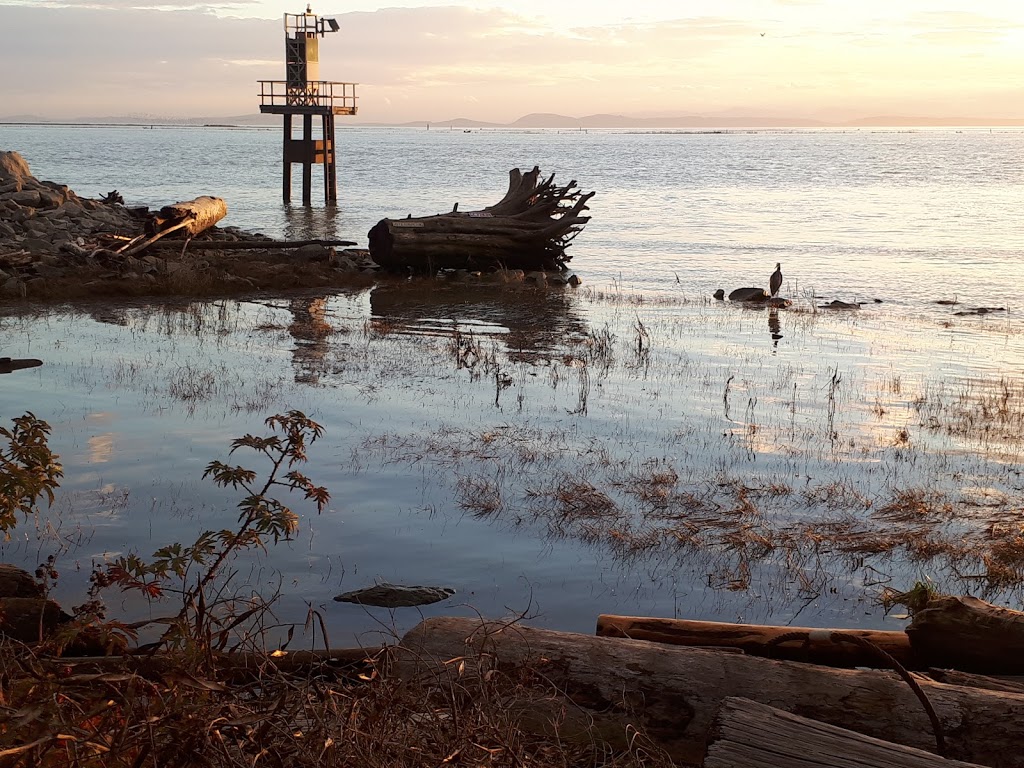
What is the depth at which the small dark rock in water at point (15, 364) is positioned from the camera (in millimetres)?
11227

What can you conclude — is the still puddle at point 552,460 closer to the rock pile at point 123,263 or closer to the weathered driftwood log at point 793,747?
the weathered driftwood log at point 793,747

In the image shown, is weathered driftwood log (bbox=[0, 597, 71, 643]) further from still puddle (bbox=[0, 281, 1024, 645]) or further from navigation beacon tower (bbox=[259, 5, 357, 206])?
navigation beacon tower (bbox=[259, 5, 357, 206])

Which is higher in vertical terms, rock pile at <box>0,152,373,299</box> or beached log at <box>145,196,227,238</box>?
beached log at <box>145,196,227,238</box>

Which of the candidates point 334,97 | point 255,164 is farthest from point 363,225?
point 255,164

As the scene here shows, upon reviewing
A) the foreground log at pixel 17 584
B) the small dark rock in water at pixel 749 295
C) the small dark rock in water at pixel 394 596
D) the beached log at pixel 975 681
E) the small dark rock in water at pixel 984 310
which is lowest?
the small dark rock in water at pixel 394 596

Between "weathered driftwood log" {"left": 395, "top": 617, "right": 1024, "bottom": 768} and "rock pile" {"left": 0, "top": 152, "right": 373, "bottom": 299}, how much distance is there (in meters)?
14.7

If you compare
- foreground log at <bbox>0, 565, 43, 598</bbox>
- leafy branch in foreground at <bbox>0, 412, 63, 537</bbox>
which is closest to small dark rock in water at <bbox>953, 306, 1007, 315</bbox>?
foreground log at <bbox>0, 565, 43, 598</bbox>

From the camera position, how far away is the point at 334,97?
143ft

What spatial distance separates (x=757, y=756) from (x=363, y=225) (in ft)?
116

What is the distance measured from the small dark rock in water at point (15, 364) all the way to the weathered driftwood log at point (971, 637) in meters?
9.74

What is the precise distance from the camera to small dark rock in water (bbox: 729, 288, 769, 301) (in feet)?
63.9

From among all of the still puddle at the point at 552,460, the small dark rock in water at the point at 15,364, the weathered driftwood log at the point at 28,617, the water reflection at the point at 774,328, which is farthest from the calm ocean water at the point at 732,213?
the weathered driftwood log at the point at 28,617

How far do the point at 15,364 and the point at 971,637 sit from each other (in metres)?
10.2

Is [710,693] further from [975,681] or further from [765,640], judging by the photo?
[975,681]
